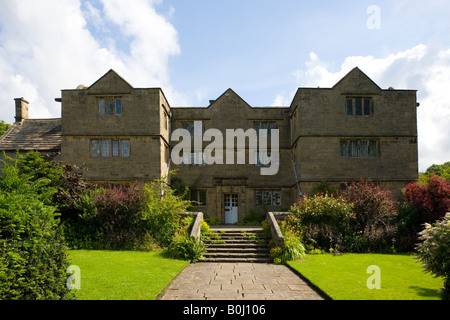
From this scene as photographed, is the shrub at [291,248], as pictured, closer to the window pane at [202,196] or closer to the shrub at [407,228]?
the shrub at [407,228]

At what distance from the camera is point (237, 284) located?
8828mm

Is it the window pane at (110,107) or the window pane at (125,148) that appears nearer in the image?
the window pane at (125,148)

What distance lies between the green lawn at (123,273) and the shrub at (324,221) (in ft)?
19.4

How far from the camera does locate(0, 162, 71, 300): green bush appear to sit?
5152mm

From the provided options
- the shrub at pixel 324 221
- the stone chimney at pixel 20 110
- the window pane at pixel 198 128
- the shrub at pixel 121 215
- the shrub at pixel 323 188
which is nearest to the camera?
the shrub at pixel 324 221

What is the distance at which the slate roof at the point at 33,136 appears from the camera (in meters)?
23.6

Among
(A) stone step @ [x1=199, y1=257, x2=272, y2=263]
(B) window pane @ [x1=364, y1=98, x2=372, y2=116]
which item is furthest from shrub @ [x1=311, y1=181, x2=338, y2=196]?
(A) stone step @ [x1=199, y1=257, x2=272, y2=263]

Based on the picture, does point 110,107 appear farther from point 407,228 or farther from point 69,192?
point 407,228

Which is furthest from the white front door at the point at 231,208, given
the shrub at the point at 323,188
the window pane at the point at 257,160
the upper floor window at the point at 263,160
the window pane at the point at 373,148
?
the window pane at the point at 373,148

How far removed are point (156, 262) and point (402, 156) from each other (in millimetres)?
17425

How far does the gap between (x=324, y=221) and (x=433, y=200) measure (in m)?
4.80

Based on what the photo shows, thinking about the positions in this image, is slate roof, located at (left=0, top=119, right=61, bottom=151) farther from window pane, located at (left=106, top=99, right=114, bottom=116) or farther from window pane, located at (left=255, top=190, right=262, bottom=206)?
window pane, located at (left=255, top=190, right=262, bottom=206)

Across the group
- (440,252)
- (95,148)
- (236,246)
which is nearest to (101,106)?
(95,148)
